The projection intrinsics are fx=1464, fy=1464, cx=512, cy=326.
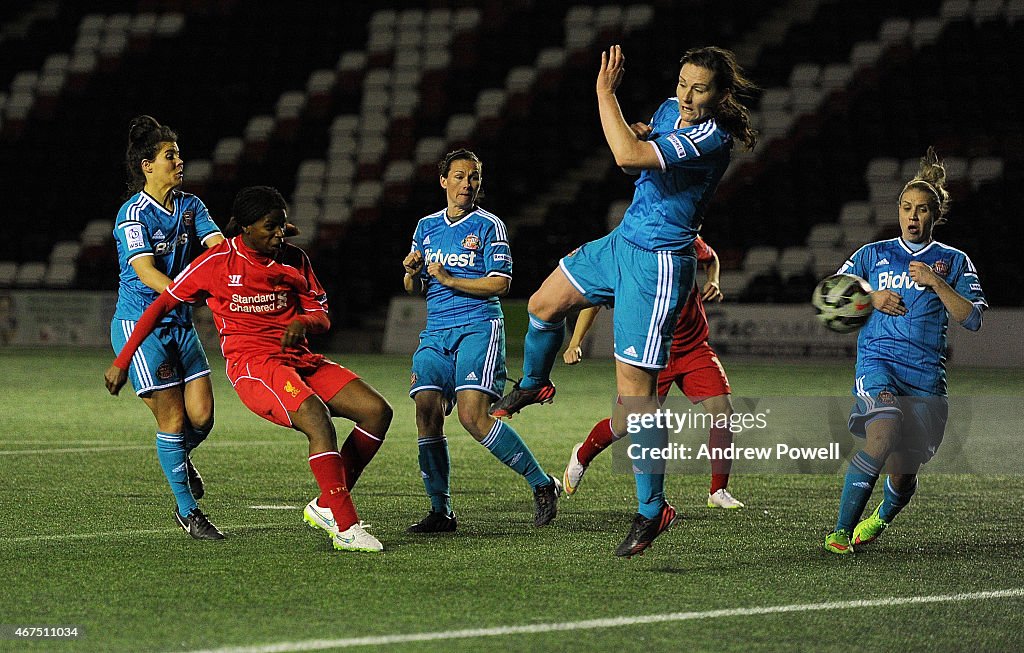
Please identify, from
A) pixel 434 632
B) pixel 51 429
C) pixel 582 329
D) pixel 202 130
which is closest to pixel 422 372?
pixel 582 329

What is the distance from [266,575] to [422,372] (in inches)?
67.8

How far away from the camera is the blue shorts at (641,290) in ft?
19.5

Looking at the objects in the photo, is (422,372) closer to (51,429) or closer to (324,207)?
(51,429)

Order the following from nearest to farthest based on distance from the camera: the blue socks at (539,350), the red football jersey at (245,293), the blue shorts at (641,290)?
the blue shorts at (641,290), the blue socks at (539,350), the red football jersey at (245,293)

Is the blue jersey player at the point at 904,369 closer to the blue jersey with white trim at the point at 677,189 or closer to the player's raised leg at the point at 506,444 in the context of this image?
the blue jersey with white trim at the point at 677,189

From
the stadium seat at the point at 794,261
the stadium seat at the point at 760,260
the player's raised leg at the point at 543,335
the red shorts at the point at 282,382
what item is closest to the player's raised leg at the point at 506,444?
the player's raised leg at the point at 543,335

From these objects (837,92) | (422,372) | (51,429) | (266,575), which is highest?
(837,92)

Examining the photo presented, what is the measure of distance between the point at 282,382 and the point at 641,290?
5.37 ft

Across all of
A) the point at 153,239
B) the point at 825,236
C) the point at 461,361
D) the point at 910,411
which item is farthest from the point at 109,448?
the point at 825,236

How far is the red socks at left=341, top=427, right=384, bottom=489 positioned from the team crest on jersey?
929 mm

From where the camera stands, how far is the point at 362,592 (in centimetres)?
536

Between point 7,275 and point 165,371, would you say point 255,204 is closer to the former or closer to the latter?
point 165,371

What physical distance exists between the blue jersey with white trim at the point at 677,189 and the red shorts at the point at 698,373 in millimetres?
2227

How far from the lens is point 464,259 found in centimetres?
718
